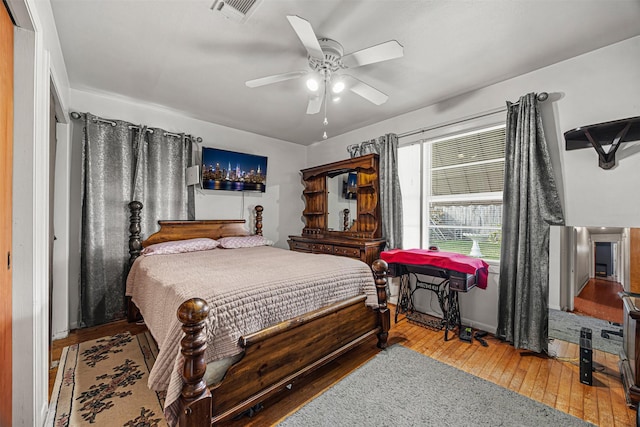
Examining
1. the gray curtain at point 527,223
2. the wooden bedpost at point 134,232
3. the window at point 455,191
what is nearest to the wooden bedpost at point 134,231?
the wooden bedpost at point 134,232

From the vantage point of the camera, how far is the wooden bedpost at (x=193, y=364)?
125 centimetres

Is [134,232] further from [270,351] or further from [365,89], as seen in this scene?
[365,89]

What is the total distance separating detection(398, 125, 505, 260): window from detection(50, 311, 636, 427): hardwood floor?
1.00 meters

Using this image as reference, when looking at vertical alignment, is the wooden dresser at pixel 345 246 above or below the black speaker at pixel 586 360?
above

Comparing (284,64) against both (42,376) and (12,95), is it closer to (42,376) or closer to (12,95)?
(12,95)

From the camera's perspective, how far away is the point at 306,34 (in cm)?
167

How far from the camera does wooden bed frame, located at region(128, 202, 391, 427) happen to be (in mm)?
1276

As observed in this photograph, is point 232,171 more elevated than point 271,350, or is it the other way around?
point 232,171

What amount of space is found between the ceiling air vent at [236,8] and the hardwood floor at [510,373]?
254 cm

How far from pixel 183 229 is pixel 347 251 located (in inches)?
87.1

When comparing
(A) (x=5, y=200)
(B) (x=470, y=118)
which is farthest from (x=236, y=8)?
(B) (x=470, y=118)

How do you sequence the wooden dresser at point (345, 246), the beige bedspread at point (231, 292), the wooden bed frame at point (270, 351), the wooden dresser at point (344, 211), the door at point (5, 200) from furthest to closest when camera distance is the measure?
the wooden dresser at point (344, 211) → the wooden dresser at point (345, 246) → the beige bedspread at point (231, 292) → the wooden bed frame at point (270, 351) → the door at point (5, 200)

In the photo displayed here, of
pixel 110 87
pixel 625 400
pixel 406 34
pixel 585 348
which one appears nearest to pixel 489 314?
pixel 585 348

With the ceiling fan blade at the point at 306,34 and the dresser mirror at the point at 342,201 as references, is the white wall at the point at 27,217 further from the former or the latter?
the dresser mirror at the point at 342,201
